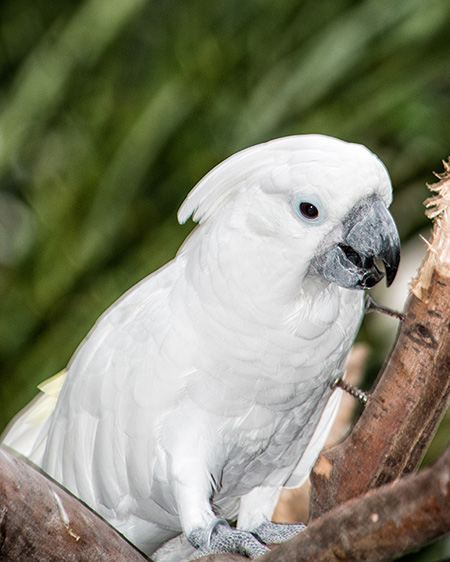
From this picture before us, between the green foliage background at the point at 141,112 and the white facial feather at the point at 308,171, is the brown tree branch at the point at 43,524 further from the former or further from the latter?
the green foliage background at the point at 141,112

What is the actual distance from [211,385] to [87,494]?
477mm

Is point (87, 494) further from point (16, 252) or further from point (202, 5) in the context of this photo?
point (202, 5)

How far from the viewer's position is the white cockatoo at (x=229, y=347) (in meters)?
1.36

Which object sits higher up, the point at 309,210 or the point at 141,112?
the point at 141,112

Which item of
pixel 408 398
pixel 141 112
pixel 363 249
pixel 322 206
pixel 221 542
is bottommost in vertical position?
pixel 221 542

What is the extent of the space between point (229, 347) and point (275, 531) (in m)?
0.58

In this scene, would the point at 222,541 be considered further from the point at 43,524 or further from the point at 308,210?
the point at 308,210

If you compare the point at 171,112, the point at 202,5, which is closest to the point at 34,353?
the point at 171,112

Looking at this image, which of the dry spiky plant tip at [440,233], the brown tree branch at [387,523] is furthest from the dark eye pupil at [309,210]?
the brown tree branch at [387,523]

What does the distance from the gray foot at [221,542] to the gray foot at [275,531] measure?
27 cm

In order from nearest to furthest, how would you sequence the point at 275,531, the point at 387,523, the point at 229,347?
the point at 387,523 → the point at 229,347 → the point at 275,531

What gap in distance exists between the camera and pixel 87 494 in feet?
5.52

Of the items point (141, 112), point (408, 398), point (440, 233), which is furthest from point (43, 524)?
point (141, 112)

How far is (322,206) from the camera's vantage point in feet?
4.37
